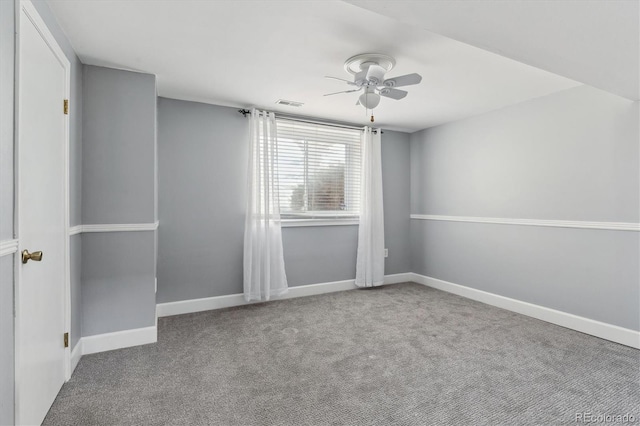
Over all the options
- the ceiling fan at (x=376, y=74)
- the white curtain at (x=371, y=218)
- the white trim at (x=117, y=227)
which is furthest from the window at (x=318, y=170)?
the white trim at (x=117, y=227)

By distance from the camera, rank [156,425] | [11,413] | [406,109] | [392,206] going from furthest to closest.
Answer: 1. [392,206]
2. [406,109]
3. [156,425]
4. [11,413]

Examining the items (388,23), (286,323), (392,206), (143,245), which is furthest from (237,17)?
(392,206)

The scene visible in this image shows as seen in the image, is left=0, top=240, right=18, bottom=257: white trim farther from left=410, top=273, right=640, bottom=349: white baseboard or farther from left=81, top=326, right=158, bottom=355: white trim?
left=410, top=273, right=640, bottom=349: white baseboard

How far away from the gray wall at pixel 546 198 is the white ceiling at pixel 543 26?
3.70 feet

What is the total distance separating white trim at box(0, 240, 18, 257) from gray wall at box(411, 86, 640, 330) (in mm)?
4141

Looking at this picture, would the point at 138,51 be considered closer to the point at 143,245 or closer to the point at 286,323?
the point at 143,245

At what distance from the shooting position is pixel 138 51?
2438mm

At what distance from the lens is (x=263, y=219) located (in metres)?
3.85

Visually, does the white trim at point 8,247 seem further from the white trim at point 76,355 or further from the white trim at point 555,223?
the white trim at point 555,223

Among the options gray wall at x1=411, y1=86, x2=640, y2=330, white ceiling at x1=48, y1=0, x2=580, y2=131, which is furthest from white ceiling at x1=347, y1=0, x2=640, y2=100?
gray wall at x1=411, y1=86, x2=640, y2=330

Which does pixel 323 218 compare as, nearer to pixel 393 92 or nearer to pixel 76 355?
pixel 393 92

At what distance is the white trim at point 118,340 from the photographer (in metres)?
2.61

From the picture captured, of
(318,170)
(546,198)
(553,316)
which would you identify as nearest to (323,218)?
(318,170)

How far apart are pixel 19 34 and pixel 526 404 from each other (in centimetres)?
324
